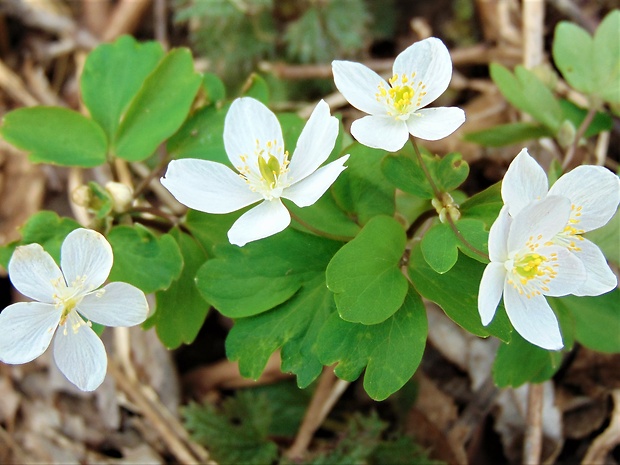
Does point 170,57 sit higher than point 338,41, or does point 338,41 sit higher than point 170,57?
point 170,57

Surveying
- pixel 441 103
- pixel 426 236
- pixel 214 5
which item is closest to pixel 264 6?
pixel 214 5

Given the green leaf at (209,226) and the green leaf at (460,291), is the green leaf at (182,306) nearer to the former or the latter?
the green leaf at (209,226)

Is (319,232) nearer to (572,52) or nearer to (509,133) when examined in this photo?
(509,133)

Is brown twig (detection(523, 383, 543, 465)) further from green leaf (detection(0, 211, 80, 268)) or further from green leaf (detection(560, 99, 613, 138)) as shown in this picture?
green leaf (detection(0, 211, 80, 268))

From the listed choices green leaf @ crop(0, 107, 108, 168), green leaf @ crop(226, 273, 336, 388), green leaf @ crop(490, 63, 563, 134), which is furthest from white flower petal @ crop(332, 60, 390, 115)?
green leaf @ crop(0, 107, 108, 168)

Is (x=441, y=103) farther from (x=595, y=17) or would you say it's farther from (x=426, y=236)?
(x=426, y=236)

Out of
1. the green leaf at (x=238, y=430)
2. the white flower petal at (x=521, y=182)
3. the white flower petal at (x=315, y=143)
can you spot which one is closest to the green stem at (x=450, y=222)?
the white flower petal at (x=521, y=182)
